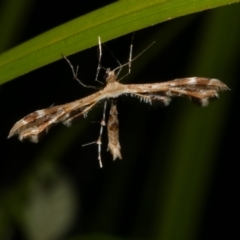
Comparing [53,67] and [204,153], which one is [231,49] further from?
[53,67]

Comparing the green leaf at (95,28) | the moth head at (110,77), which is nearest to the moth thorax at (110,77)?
the moth head at (110,77)

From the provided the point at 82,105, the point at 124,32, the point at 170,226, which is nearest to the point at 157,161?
the point at 170,226

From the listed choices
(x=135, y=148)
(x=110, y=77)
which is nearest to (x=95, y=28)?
(x=110, y=77)

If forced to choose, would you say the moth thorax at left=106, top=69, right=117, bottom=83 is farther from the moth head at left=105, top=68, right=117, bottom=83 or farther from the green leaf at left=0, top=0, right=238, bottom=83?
the green leaf at left=0, top=0, right=238, bottom=83

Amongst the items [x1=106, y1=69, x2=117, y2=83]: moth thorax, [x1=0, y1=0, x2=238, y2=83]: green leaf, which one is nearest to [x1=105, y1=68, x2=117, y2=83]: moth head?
[x1=106, y1=69, x2=117, y2=83]: moth thorax

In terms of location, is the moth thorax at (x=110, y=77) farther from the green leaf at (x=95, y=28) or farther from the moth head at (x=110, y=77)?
the green leaf at (x=95, y=28)

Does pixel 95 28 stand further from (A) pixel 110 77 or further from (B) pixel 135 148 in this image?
(B) pixel 135 148
